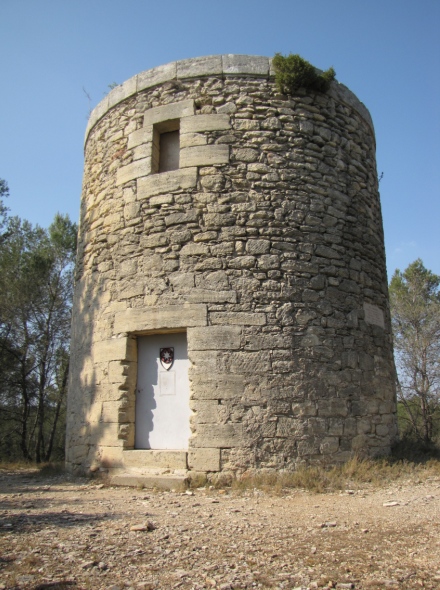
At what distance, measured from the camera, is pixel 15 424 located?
1570 cm

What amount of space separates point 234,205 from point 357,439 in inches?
135

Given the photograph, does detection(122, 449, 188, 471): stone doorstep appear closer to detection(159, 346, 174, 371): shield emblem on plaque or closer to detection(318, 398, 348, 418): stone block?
detection(159, 346, 174, 371): shield emblem on plaque

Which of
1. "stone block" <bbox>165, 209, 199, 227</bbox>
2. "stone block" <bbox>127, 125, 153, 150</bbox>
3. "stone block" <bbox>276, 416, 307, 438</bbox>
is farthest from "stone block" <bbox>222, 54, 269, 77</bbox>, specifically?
"stone block" <bbox>276, 416, 307, 438</bbox>

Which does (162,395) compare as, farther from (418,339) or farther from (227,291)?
(418,339)

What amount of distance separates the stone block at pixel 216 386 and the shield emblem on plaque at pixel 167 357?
58 centimetres

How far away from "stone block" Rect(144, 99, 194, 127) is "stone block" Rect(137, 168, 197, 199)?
83 cm

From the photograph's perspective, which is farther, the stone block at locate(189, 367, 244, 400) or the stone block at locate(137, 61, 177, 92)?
the stone block at locate(137, 61, 177, 92)

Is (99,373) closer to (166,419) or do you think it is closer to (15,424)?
(166,419)

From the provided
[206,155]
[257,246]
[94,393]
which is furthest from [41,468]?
[206,155]

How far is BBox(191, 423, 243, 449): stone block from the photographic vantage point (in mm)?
5816

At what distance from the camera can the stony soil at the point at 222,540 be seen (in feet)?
9.78

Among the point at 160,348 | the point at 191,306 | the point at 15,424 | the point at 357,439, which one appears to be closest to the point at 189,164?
the point at 191,306

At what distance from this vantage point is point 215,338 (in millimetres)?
6125

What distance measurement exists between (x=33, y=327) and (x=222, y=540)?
12650 mm
